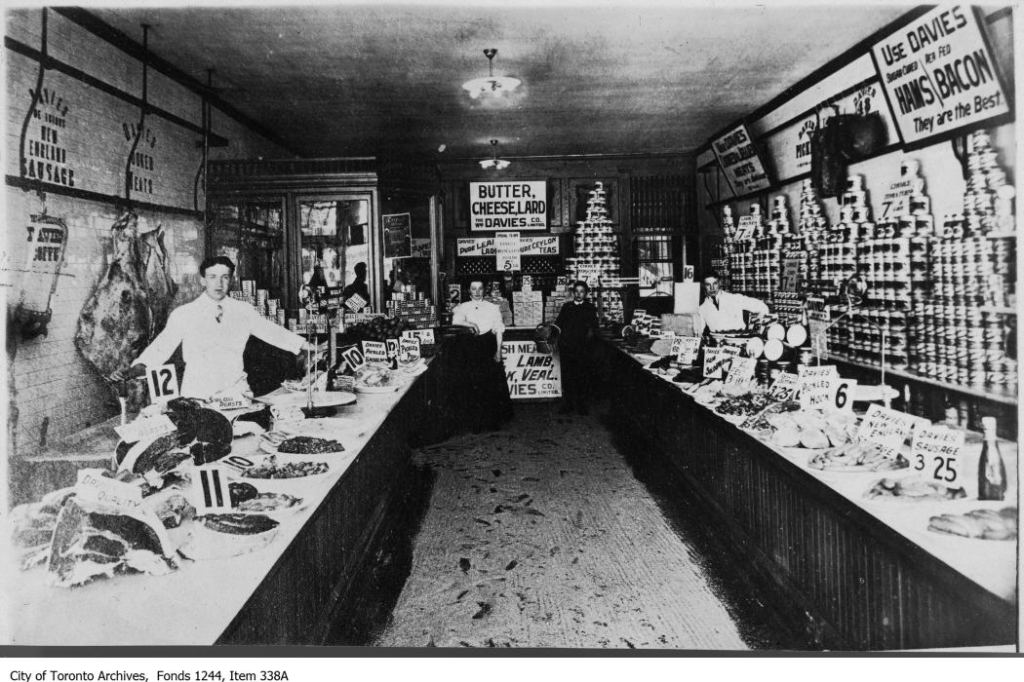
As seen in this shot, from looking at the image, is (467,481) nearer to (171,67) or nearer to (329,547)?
(329,547)

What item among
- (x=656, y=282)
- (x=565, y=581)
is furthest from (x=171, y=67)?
(x=656, y=282)

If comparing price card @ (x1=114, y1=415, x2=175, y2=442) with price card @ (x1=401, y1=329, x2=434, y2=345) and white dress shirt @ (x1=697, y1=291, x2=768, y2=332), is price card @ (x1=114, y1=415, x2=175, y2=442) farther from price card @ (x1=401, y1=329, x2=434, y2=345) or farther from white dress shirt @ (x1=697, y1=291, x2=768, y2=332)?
white dress shirt @ (x1=697, y1=291, x2=768, y2=332)

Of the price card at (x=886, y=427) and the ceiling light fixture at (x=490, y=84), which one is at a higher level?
the ceiling light fixture at (x=490, y=84)

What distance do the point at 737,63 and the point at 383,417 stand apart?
3637mm

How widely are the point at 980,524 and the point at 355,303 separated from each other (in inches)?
175

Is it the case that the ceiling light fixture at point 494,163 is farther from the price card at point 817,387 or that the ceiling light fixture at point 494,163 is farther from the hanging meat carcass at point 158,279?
the price card at point 817,387

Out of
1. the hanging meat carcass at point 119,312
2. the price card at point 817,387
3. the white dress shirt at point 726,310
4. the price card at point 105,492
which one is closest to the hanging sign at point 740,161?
the white dress shirt at point 726,310

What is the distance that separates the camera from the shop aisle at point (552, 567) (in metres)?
2.66

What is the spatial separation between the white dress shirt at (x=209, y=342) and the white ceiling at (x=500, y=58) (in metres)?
1.67

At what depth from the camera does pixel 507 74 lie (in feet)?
16.4

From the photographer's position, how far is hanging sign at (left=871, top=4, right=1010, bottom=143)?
3170 mm

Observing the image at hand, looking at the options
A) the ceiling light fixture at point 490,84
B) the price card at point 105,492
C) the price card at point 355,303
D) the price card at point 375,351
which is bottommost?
the price card at point 105,492

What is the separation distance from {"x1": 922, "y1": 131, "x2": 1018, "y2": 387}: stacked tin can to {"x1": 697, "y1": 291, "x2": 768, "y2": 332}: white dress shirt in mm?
2453

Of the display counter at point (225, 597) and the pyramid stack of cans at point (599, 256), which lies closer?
the display counter at point (225, 597)
